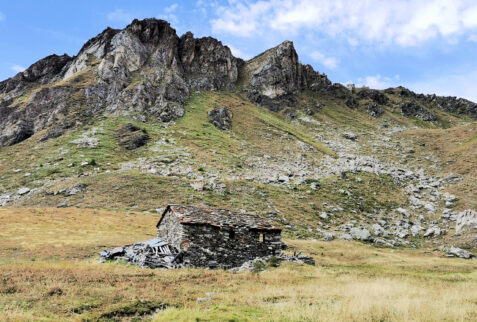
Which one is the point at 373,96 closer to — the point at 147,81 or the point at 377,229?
the point at 147,81

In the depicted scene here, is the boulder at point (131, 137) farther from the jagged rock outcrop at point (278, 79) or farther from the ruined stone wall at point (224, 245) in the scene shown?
the jagged rock outcrop at point (278, 79)

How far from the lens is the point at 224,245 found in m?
24.6

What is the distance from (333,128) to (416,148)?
29.7 metres

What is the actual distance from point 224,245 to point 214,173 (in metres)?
36.1

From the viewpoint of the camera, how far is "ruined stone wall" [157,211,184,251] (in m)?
24.1

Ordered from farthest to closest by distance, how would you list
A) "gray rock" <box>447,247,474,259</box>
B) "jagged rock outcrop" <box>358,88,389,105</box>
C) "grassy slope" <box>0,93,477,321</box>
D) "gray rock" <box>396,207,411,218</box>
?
"jagged rock outcrop" <box>358,88,389,105</box>
"gray rock" <box>396,207,411,218</box>
"gray rock" <box>447,247,474,259</box>
"grassy slope" <box>0,93,477,321</box>

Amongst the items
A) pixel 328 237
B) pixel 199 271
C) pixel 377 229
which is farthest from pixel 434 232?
pixel 199 271

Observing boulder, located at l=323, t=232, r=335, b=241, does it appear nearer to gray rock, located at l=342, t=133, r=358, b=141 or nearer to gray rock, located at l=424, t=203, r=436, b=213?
gray rock, located at l=424, t=203, r=436, b=213

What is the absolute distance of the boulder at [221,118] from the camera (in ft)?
309

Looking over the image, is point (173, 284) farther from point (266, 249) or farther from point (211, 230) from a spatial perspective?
point (266, 249)

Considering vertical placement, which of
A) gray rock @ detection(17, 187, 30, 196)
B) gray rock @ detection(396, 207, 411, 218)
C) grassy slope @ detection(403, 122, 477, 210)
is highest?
grassy slope @ detection(403, 122, 477, 210)

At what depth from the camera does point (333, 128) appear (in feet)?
367

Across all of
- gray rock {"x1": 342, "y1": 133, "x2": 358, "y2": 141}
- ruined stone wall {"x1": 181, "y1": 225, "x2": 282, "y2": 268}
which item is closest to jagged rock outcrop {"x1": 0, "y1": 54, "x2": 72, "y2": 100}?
gray rock {"x1": 342, "y1": 133, "x2": 358, "y2": 141}

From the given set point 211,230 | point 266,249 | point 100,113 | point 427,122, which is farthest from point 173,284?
point 427,122
